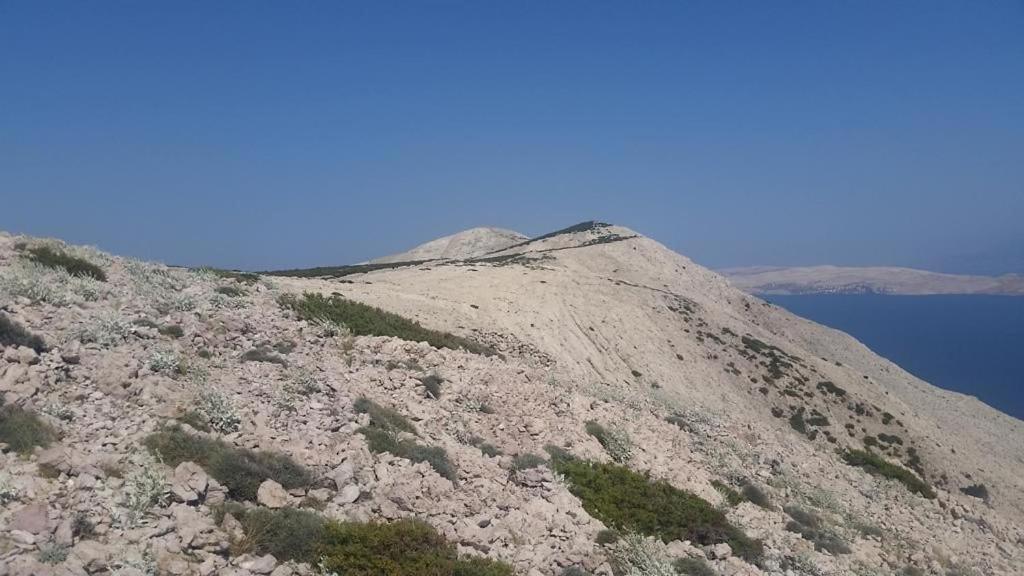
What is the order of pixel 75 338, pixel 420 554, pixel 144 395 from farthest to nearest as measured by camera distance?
pixel 75 338 → pixel 144 395 → pixel 420 554

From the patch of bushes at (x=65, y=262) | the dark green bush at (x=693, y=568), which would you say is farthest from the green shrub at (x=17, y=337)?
the dark green bush at (x=693, y=568)

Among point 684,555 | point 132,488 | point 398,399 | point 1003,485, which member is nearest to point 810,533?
point 684,555

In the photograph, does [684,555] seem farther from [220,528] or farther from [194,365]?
[194,365]

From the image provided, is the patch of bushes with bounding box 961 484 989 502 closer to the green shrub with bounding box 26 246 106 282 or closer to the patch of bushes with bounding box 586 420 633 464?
the patch of bushes with bounding box 586 420 633 464

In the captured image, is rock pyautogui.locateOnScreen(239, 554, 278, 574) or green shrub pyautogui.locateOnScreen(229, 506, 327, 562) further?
green shrub pyautogui.locateOnScreen(229, 506, 327, 562)

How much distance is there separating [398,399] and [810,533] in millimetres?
A: 10424

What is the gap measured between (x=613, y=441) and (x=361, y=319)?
1062 centimetres

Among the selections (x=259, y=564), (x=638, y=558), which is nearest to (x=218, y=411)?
(x=259, y=564)

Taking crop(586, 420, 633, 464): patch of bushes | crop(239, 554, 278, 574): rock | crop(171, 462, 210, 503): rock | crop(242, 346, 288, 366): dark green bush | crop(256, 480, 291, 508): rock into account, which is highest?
crop(242, 346, 288, 366): dark green bush

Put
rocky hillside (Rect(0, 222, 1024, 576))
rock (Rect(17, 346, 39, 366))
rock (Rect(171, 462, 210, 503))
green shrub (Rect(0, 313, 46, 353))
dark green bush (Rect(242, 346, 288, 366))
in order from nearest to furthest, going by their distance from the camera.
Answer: rocky hillside (Rect(0, 222, 1024, 576)) < rock (Rect(171, 462, 210, 503)) < rock (Rect(17, 346, 39, 366)) < green shrub (Rect(0, 313, 46, 353)) < dark green bush (Rect(242, 346, 288, 366))

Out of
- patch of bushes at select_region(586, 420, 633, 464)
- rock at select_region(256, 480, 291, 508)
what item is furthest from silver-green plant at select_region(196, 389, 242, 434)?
patch of bushes at select_region(586, 420, 633, 464)

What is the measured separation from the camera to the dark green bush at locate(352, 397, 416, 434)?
495 inches

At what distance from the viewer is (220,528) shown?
839 centimetres

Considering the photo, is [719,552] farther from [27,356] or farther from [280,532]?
[27,356]
